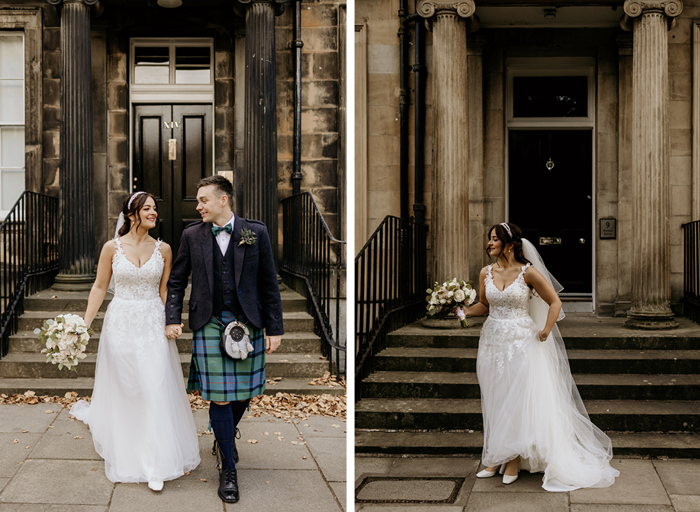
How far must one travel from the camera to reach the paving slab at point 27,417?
18.7 ft

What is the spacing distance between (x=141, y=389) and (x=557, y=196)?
6984 mm

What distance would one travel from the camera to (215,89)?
386 inches

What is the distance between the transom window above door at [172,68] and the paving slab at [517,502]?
7.07 metres

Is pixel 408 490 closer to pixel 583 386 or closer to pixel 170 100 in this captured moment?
pixel 583 386

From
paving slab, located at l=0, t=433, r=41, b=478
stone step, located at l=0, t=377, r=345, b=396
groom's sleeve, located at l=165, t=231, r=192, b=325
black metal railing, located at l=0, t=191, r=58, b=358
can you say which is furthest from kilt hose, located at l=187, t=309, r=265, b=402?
black metal railing, located at l=0, t=191, r=58, b=358

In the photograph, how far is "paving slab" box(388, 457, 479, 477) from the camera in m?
5.42

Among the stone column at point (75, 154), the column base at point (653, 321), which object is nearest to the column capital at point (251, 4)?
the stone column at point (75, 154)

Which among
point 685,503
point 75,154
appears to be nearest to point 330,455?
point 685,503

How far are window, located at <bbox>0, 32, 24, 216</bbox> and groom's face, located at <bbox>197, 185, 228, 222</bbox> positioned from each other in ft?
20.5

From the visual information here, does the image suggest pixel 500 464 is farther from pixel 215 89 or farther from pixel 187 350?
pixel 215 89

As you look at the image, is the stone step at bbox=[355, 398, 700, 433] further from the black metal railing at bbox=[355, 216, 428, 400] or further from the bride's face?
the bride's face

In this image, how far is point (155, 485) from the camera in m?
4.50

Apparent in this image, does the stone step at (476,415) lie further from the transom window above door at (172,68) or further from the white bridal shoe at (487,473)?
the transom window above door at (172,68)

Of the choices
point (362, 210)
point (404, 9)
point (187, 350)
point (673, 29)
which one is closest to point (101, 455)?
point (187, 350)
